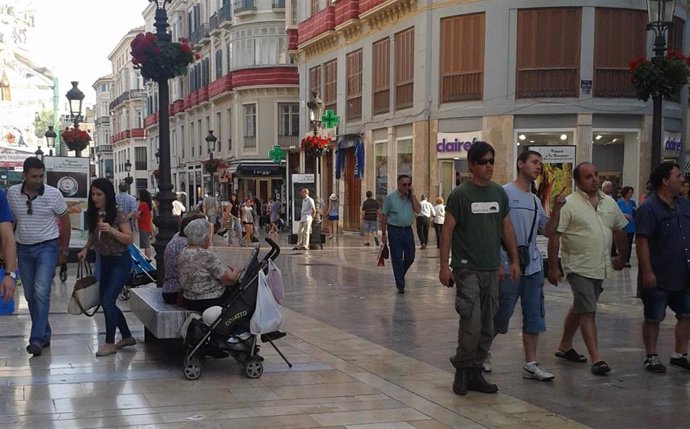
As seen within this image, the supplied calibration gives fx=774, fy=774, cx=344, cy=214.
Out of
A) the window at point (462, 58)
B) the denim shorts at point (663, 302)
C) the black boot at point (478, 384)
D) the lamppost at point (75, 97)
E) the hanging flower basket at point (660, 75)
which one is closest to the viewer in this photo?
the black boot at point (478, 384)

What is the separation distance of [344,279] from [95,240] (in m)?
7.47

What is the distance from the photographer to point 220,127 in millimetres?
50281

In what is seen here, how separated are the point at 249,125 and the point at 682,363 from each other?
40.9 m

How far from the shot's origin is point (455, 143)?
25266mm

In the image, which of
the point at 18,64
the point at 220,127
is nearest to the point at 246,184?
the point at 220,127

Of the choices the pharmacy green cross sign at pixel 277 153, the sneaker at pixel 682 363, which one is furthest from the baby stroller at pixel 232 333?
the pharmacy green cross sign at pixel 277 153

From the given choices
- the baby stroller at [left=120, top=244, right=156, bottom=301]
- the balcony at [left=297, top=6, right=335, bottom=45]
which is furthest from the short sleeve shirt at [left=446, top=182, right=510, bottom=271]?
the balcony at [left=297, top=6, right=335, bottom=45]

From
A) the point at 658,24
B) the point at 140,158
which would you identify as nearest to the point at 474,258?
the point at 658,24

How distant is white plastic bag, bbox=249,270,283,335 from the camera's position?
257 inches

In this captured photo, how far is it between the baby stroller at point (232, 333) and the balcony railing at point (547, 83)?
61.9 feet

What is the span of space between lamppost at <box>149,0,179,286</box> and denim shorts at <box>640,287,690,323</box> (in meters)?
6.52

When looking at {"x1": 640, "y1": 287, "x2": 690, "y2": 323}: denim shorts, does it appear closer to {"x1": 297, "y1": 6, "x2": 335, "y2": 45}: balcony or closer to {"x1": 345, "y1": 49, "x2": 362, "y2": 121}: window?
{"x1": 345, "y1": 49, "x2": 362, "y2": 121}: window

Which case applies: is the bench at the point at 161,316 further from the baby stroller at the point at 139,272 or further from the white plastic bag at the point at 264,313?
the baby stroller at the point at 139,272

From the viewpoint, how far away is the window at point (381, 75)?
94.7 ft
